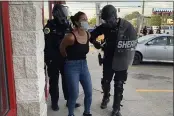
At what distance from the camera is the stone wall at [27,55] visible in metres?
2.40

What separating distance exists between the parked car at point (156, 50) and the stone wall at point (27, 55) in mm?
7226

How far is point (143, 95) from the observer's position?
17.1 feet

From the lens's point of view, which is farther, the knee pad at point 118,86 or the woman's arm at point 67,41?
the knee pad at point 118,86

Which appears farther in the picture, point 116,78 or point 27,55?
point 116,78

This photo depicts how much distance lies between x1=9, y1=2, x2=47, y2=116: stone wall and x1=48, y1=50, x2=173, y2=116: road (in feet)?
4.83


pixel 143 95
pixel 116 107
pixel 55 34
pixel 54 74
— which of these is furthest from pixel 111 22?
pixel 143 95

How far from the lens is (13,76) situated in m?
2.51

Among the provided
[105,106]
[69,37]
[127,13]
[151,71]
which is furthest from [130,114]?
[127,13]

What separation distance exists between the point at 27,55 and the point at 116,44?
156 cm

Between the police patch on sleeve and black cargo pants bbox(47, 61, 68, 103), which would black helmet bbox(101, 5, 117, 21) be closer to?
the police patch on sleeve

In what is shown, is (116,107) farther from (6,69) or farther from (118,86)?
(6,69)

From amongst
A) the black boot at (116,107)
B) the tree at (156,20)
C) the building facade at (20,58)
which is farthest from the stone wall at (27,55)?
the tree at (156,20)

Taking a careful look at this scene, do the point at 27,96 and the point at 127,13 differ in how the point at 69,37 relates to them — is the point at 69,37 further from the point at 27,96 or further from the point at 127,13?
the point at 127,13

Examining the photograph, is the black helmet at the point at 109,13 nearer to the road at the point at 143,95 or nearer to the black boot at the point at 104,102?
the black boot at the point at 104,102
